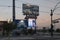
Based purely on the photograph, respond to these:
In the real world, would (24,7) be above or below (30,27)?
above

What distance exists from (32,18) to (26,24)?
3804mm

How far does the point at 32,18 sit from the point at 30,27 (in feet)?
12.6

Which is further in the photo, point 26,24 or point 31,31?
point 26,24

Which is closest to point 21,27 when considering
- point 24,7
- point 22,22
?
point 22,22

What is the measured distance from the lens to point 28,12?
97625 mm

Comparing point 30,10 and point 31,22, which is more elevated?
point 30,10

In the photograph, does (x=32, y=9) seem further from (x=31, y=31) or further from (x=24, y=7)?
(x=31, y=31)

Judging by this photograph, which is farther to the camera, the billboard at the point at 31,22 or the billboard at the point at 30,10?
the billboard at the point at 30,10

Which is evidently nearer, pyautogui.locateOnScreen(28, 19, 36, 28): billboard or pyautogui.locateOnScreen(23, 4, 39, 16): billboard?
pyautogui.locateOnScreen(28, 19, 36, 28): billboard

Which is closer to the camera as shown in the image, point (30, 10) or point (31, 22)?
point (31, 22)

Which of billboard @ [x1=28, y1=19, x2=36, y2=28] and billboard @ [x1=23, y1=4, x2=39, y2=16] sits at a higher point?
billboard @ [x1=23, y1=4, x2=39, y2=16]

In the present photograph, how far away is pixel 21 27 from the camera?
95000 millimetres

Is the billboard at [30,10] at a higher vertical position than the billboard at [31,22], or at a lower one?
higher

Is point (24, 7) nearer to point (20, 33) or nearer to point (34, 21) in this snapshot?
point (34, 21)
